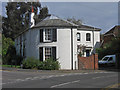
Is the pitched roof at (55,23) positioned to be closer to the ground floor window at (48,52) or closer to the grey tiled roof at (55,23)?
the grey tiled roof at (55,23)

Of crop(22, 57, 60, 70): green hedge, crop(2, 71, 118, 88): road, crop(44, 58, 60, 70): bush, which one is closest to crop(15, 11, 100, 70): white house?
crop(22, 57, 60, 70): green hedge

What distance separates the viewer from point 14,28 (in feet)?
179

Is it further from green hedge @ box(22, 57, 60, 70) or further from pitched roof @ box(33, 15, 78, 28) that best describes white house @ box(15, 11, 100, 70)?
green hedge @ box(22, 57, 60, 70)

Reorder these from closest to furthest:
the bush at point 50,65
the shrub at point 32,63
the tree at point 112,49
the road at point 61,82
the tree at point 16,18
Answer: the road at point 61,82, the bush at point 50,65, the shrub at point 32,63, the tree at point 112,49, the tree at point 16,18

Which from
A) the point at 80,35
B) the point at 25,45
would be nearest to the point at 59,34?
the point at 25,45

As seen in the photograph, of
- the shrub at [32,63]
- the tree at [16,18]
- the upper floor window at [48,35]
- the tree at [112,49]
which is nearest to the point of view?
the shrub at [32,63]

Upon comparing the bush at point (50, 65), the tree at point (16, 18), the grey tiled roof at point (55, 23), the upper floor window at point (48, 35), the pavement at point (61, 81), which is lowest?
the pavement at point (61, 81)

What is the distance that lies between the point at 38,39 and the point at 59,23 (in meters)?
3.48

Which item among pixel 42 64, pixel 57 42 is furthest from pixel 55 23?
pixel 42 64

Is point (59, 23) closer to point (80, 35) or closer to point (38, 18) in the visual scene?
point (80, 35)

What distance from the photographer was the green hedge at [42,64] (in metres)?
26.1

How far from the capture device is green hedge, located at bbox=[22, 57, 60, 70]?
2606 cm

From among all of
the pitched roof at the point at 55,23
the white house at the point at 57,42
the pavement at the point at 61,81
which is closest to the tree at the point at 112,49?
the white house at the point at 57,42

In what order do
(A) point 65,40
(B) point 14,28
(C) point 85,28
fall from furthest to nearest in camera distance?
1. (B) point 14,28
2. (C) point 85,28
3. (A) point 65,40
